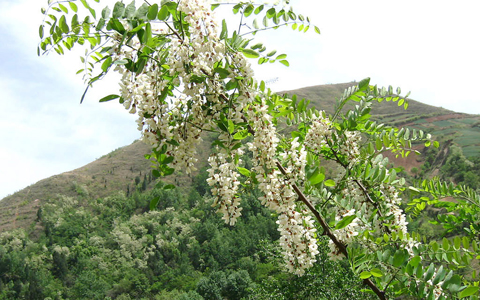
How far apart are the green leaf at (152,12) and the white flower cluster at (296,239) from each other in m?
0.93

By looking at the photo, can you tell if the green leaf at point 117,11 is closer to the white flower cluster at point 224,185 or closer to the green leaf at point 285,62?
the white flower cluster at point 224,185

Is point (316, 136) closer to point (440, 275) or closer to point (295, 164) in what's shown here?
point (295, 164)

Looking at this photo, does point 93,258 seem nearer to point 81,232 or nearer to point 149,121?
point 81,232

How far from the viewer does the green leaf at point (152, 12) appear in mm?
1092

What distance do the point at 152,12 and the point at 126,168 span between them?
6263 cm

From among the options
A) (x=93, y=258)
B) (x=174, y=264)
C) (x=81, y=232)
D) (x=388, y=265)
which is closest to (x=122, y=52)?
(x=388, y=265)

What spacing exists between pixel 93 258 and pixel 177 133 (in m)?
48.8

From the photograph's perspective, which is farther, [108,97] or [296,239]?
[296,239]

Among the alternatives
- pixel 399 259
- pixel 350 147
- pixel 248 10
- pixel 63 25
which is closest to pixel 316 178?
pixel 399 259

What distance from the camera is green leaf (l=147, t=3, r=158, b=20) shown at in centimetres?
109

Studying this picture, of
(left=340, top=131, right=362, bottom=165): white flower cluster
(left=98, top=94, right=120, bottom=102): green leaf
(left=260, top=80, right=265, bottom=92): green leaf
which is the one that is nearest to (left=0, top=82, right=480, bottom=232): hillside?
(left=340, top=131, right=362, bottom=165): white flower cluster

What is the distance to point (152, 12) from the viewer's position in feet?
3.63

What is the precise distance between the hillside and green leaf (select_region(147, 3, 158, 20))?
44.4 metres

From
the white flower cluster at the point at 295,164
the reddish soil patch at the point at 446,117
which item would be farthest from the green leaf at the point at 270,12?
the reddish soil patch at the point at 446,117
